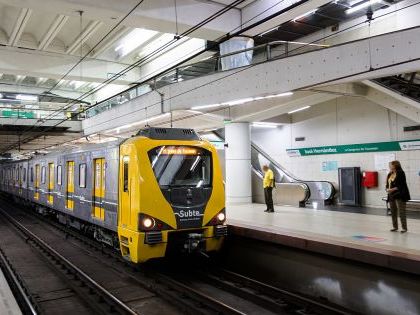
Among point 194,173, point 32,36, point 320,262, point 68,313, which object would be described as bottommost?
point 68,313

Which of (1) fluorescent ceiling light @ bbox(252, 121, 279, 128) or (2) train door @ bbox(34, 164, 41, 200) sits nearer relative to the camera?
(1) fluorescent ceiling light @ bbox(252, 121, 279, 128)

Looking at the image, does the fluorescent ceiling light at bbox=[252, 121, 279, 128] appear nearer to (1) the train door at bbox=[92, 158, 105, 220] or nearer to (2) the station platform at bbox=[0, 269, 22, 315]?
(1) the train door at bbox=[92, 158, 105, 220]

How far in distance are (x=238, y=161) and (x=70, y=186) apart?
6.17 metres

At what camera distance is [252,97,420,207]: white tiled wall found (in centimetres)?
1217

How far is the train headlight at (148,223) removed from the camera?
6.71 metres

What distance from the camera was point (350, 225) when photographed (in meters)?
9.20

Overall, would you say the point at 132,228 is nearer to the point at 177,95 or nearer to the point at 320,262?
the point at 320,262

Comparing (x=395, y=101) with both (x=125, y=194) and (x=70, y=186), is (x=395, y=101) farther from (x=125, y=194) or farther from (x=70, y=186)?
(x=70, y=186)

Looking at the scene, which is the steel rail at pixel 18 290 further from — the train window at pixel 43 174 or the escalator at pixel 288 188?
the escalator at pixel 288 188

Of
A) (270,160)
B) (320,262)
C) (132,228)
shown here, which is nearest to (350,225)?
(320,262)

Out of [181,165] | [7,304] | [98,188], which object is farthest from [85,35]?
[7,304]

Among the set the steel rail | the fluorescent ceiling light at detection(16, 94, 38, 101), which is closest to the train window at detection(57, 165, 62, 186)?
the steel rail

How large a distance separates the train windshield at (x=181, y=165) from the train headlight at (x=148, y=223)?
2.10ft

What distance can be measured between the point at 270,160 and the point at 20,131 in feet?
50.7
